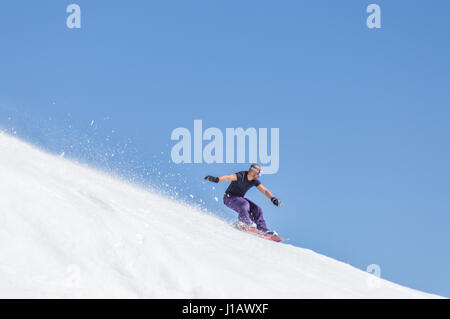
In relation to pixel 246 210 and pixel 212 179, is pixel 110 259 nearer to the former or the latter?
pixel 212 179

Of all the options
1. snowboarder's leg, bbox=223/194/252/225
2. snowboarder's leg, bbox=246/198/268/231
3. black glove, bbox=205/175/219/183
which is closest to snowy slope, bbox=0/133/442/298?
black glove, bbox=205/175/219/183

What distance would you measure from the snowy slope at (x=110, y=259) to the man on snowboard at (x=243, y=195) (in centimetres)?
468

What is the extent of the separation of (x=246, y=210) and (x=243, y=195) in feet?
1.81

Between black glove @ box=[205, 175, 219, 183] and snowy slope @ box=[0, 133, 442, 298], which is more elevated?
black glove @ box=[205, 175, 219, 183]

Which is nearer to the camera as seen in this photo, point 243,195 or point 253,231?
point 253,231

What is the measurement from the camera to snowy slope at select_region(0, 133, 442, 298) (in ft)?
14.0


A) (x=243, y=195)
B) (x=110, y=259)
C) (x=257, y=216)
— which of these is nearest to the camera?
(x=110, y=259)

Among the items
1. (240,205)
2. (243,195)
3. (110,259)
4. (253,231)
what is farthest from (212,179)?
(110,259)

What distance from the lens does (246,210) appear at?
11188mm

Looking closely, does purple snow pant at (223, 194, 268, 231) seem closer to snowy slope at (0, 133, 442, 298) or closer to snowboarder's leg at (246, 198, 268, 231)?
snowboarder's leg at (246, 198, 268, 231)
